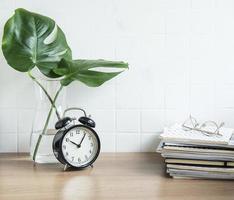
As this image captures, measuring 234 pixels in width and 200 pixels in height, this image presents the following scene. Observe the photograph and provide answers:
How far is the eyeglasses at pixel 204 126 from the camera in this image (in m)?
1.28

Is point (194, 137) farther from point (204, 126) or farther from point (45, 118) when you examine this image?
point (45, 118)

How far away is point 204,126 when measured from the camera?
137cm

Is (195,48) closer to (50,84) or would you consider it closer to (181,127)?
(181,127)

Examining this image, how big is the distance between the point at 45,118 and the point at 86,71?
0.21 meters

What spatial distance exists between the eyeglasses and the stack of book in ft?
0.21

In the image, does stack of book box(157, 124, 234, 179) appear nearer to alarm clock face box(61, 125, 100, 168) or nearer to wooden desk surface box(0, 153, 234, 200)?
wooden desk surface box(0, 153, 234, 200)

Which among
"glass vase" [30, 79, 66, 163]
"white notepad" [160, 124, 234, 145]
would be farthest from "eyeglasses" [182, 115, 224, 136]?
"glass vase" [30, 79, 66, 163]

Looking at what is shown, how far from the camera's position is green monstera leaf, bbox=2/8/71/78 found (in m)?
1.33

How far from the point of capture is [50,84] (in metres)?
1.40

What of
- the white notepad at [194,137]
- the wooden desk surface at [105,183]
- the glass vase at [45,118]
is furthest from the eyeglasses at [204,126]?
the glass vase at [45,118]

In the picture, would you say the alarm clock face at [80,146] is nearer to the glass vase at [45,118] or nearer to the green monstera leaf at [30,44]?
the glass vase at [45,118]

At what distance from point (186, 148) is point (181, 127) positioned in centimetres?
19

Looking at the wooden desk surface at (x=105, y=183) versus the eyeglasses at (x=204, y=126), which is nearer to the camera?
the wooden desk surface at (x=105, y=183)

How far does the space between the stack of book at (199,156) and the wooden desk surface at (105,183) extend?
26 millimetres
